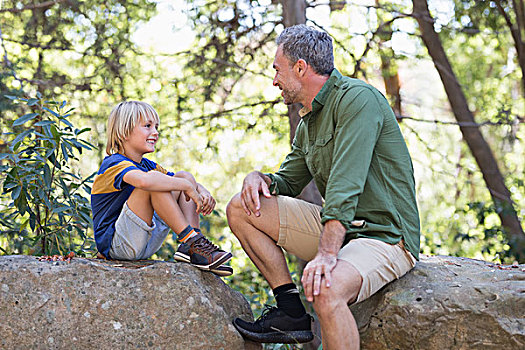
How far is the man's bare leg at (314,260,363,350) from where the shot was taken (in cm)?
235

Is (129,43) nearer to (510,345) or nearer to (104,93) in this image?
(104,93)

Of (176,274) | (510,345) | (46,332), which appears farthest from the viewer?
(176,274)

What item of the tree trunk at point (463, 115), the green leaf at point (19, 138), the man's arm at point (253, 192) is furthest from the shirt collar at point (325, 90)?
the tree trunk at point (463, 115)

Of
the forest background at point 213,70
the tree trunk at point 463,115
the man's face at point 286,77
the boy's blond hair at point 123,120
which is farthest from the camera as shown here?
the tree trunk at point 463,115

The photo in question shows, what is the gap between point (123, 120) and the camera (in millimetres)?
3320

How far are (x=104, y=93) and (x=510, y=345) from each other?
5.46 m

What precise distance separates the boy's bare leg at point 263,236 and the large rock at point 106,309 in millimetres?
326

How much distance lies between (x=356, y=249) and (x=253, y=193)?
0.67m

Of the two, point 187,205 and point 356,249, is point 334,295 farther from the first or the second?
point 187,205

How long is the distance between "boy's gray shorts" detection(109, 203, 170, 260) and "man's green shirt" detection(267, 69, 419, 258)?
1.03 m

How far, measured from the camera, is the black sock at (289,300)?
9.16 feet

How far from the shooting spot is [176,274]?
278 centimetres

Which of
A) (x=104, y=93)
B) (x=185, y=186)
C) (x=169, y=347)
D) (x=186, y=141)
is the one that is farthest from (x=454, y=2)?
(x=169, y=347)

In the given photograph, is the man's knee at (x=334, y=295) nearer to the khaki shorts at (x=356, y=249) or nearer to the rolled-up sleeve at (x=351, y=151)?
the khaki shorts at (x=356, y=249)
